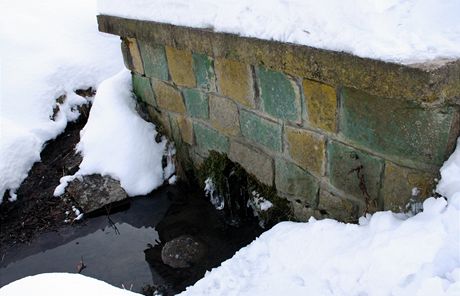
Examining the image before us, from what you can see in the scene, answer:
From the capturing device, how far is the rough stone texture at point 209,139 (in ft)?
10.1

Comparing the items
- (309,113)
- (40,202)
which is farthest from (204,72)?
(40,202)

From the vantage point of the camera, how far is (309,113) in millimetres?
2250

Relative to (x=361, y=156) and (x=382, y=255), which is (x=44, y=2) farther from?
(x=382, y=255)

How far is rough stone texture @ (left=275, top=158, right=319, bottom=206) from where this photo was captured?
97.3 inches

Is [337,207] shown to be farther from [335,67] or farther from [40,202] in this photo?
[40,202]

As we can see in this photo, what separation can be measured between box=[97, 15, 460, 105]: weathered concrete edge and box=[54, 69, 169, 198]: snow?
3.41 feet

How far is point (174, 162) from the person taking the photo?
364 centimetres

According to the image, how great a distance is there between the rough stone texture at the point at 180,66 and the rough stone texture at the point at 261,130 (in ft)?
1.70

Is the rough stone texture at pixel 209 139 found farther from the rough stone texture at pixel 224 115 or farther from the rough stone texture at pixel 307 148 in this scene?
the rough stone texture at pixel 307 148

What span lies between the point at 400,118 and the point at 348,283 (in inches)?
26.1

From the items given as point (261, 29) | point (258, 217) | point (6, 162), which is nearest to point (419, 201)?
point (261, 29)

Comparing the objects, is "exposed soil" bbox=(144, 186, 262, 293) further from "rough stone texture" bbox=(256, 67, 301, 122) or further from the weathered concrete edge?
the weathered concrete edge

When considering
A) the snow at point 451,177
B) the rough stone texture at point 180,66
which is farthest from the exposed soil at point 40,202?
the snow at point 451,177

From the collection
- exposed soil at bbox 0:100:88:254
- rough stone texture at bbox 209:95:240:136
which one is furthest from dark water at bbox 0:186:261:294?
rough stone texture at bbox 209:95:240:136
